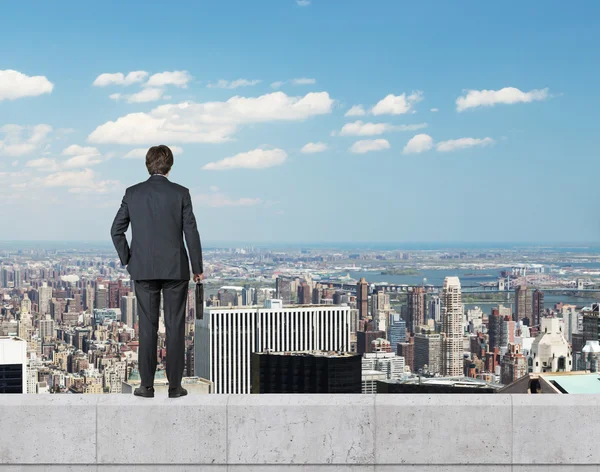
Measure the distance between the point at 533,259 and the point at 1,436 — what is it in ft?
159

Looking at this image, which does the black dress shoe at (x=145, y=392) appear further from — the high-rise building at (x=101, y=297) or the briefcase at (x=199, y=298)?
the high-rise building at (x=101, y=297)

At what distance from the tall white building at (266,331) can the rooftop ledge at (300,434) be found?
37071mm

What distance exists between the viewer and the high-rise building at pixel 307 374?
98.8ft

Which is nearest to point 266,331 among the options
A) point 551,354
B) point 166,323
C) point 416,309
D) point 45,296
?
point 416,309

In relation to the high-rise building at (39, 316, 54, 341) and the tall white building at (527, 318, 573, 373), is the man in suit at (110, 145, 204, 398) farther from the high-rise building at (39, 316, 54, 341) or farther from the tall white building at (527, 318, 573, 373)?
the high-rise building at (39, 316, 54, 341)

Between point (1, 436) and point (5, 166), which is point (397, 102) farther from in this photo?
point (1, 436)

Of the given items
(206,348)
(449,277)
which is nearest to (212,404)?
(206,348)

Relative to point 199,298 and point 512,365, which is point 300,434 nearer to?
point 199,298

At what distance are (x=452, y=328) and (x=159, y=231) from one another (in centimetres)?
4104

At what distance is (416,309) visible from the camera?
46.9 metres

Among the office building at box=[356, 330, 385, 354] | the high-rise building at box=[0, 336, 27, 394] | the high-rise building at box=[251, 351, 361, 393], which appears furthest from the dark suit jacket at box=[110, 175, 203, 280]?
the office building at box=[356, 330, 385, 354]

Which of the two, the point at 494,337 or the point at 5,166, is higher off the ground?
the point at 5,166

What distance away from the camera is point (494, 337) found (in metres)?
41.6

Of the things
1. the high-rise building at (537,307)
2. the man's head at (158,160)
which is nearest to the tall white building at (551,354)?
the high-rise building at (537,307)
